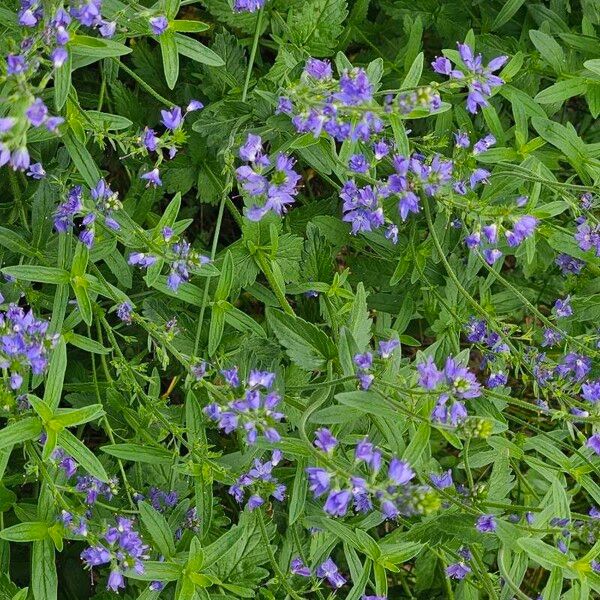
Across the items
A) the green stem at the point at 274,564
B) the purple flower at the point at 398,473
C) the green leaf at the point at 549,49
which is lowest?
the green stem at the point at 274,564

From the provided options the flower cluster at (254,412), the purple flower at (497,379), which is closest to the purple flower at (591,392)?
the purple flower at (497,379)

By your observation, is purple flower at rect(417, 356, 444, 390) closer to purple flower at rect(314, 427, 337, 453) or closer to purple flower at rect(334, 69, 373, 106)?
purple flower at rect(314, 427, 337, 453)

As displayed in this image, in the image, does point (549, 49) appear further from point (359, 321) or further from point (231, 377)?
point (231, 377)

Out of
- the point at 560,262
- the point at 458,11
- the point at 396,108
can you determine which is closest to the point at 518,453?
the point at 560,262

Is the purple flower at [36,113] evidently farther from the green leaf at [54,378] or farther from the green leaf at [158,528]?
the green leaf at [158,528]

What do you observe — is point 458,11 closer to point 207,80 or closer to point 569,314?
point 207,80
